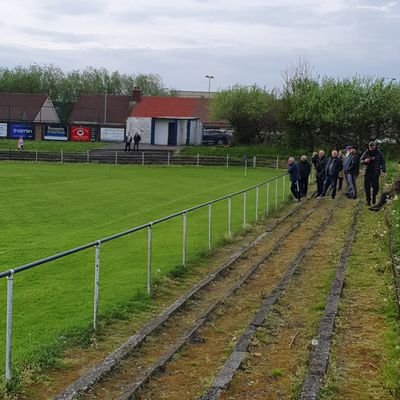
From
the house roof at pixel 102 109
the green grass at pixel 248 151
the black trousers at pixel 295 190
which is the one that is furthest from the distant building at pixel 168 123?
Result: the black trousers at pixel 295 190

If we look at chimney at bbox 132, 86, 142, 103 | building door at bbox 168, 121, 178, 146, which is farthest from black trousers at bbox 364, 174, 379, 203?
chimney at bbox 132, 86, 142, 103

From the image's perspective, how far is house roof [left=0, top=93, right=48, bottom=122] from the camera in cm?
6919

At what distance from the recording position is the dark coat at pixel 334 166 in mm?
21734

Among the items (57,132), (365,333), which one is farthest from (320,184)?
(57,132)

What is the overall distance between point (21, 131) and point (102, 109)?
12599 mm

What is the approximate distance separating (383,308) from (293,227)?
25.3 feet

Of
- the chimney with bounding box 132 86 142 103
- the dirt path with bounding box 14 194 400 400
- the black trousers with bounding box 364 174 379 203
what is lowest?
the dirt path with bounding box 14 194 400 400

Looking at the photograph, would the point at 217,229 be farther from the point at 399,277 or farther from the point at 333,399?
the point at 333,399

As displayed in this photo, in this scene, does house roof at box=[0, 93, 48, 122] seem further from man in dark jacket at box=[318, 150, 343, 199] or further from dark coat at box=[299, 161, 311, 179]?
man in dark jacket at box=[318, 150, 343, 199]

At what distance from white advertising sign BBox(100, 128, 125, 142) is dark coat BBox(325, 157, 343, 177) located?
40.1 m

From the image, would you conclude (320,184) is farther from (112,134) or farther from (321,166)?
(112,134)

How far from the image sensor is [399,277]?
9.26 meters

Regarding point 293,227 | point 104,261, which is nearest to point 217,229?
point 293,227

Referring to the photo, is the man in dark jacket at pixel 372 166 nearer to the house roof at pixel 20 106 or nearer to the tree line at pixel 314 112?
the tree line at pixel 314 112
